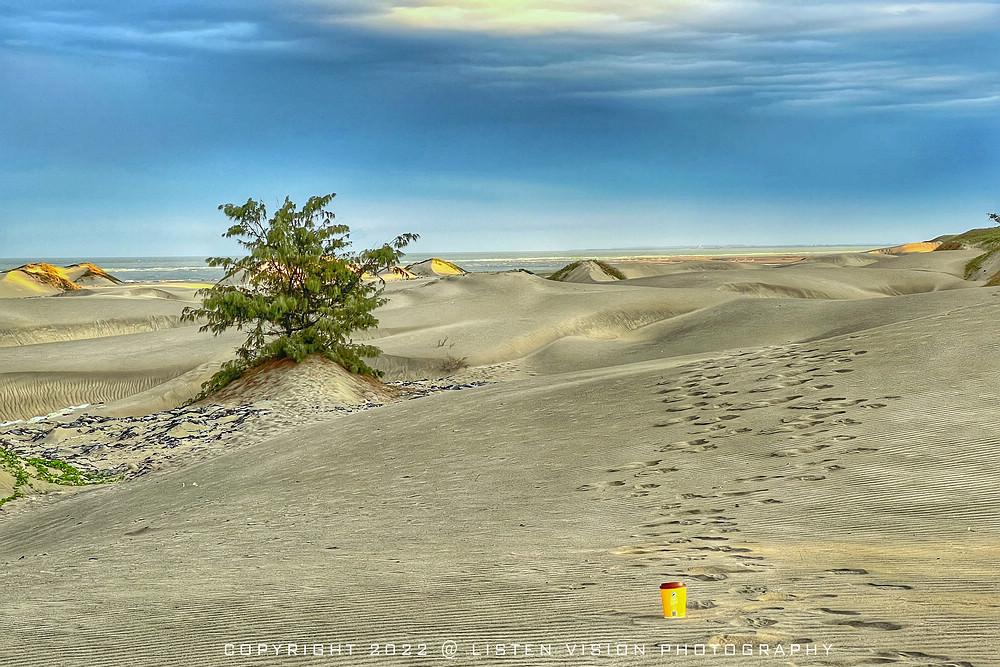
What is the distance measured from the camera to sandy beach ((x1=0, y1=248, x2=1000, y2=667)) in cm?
369

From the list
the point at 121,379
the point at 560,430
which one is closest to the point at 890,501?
the point at 560,430

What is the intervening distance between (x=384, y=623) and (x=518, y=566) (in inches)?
40.3

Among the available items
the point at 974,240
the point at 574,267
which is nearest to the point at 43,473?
the point at 574,267

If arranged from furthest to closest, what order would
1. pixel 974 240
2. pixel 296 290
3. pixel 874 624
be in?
pixel 974 240, pixel 296 290, pixel 874 624

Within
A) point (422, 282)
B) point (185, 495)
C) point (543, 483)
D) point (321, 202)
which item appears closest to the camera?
point (543, 483)

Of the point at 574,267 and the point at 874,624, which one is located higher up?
the point at 574,267

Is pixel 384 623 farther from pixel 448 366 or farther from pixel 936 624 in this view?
pixel 448 366

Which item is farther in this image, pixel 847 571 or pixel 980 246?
pixel 980 246

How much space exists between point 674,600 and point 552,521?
7.65 feet

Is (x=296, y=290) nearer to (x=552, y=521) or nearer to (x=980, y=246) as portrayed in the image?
(x=552, y=521)

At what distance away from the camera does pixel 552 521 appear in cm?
593

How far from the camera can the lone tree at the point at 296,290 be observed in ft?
52.6

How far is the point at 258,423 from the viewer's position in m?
13.5

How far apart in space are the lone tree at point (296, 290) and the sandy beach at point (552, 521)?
1.45 metres
